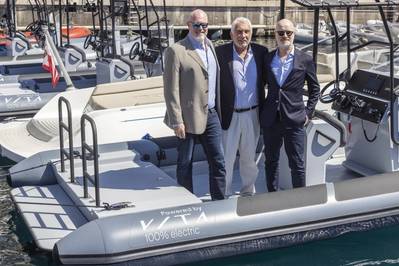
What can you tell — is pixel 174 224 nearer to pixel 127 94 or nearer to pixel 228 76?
pixel 228 76

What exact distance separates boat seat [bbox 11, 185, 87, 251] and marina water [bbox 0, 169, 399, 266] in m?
0.33

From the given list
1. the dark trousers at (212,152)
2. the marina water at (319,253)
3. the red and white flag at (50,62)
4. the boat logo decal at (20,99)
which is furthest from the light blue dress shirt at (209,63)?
the boat logo decal at (20,99)

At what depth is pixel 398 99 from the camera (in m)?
5.98

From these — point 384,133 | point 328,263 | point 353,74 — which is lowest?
point 328,263

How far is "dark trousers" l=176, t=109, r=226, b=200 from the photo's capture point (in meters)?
5.45

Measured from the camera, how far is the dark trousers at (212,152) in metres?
5.45

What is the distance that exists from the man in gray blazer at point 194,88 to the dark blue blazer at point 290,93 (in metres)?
0.41

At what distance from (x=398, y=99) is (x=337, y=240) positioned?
1.30m

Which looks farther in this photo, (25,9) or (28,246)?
(25,9)

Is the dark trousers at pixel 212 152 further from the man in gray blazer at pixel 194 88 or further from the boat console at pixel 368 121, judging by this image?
the boat console at pixel 368 121

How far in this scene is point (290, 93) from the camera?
18.1 ft

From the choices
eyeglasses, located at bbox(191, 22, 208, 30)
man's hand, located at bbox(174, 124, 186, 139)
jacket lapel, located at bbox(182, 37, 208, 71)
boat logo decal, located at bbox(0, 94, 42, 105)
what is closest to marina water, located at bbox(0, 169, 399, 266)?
man's hand, located at bbox(174, 124, 186, 139)

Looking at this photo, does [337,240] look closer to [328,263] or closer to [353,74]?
[328,263]

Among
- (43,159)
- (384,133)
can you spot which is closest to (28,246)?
(43,159)
